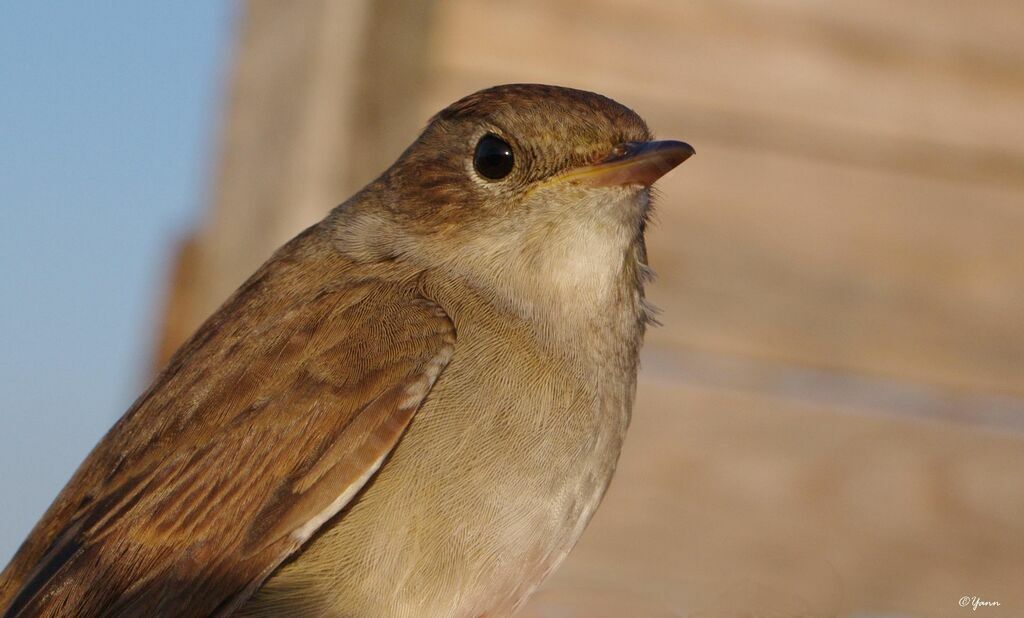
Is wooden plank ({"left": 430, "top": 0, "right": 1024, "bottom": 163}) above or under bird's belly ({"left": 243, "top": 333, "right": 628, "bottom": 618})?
above

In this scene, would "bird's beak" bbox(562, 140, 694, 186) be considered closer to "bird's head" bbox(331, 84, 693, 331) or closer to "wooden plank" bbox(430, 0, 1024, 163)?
"bird's head" bbox(331, 84, 693, 331)

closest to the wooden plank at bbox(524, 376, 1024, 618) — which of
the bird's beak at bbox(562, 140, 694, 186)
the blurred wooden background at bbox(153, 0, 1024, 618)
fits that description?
the blurred wooden background at bbox(153, 0, 1024, 618)

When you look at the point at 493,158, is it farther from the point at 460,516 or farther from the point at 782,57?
the point at 782,57

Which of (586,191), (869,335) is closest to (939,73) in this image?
→ (869,335)

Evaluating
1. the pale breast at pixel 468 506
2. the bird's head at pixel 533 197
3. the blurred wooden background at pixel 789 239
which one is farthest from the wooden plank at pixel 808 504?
the pale breast at pixel 468 506

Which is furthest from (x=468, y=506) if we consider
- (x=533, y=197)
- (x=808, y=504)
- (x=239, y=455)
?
(x=808, y=504)

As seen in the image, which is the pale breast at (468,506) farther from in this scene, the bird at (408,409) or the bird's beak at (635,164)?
the bird's beak at (635,164)
